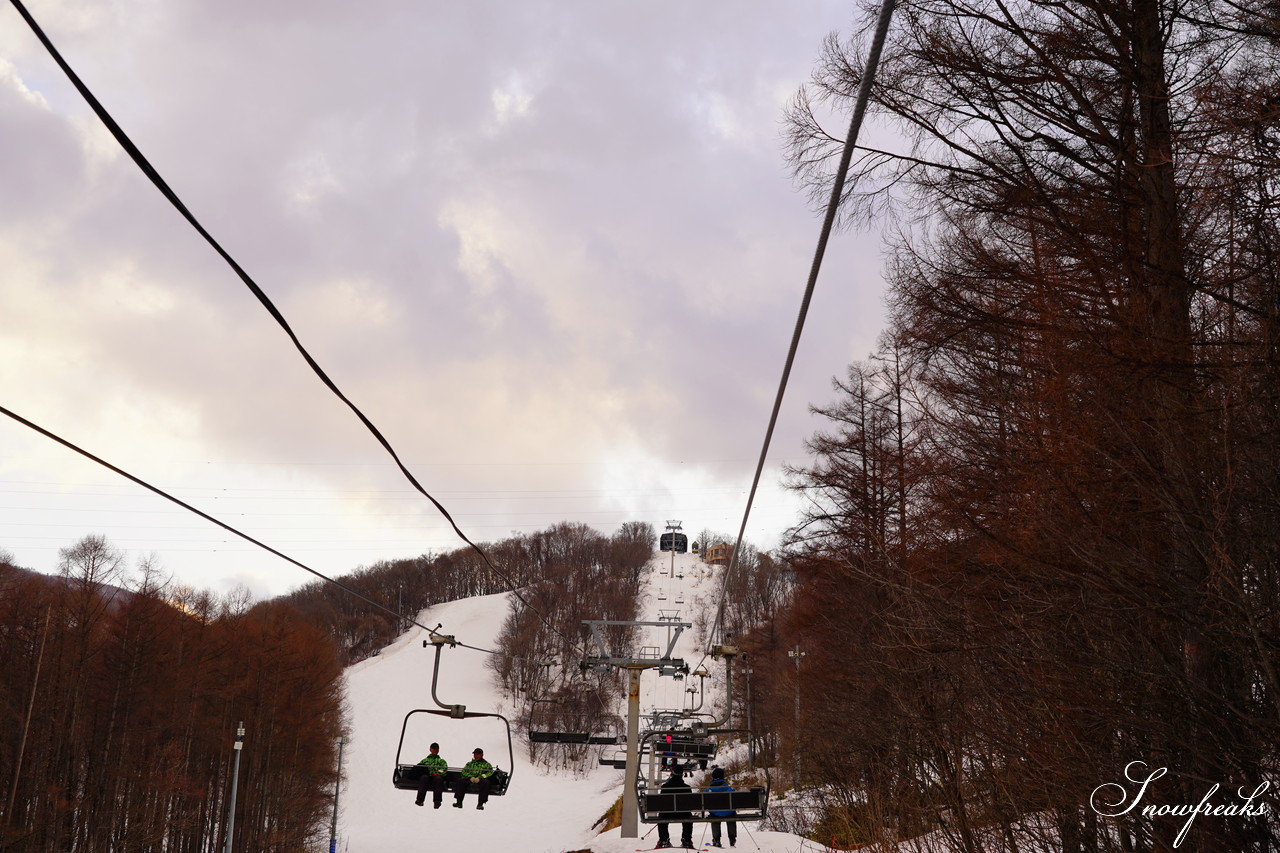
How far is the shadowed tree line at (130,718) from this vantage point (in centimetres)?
2628

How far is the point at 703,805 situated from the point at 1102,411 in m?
10.3

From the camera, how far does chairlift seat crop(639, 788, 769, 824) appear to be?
1389 cm

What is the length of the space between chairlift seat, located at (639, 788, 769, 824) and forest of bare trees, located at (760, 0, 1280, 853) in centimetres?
421

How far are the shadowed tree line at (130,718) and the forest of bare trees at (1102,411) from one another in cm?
2708

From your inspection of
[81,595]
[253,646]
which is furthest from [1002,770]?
[253,646]

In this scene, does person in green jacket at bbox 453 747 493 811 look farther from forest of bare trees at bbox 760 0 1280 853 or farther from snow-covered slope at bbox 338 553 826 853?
forest of bare trees at bbox 760 0 1280 853

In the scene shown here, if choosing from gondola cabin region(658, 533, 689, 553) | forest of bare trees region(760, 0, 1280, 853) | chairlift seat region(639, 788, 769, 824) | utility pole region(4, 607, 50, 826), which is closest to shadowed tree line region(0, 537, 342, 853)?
utility pole region(4, 607, 50, 826)

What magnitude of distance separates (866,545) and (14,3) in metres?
17.2

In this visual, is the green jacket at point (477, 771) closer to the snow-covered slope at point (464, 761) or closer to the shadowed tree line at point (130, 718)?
the snow-covered slope at point (464, 761)

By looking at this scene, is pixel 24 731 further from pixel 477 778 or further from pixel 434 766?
pixel 477 778

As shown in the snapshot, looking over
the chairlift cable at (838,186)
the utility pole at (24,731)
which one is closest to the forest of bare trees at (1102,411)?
the chairlift cable at (838,186)

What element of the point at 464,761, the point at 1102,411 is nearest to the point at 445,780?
the point at 1102,411

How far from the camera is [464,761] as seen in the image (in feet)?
204

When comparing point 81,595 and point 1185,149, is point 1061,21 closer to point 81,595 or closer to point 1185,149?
point 1185,149
